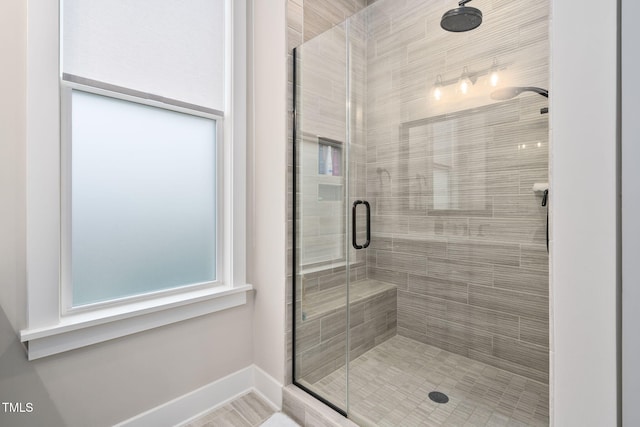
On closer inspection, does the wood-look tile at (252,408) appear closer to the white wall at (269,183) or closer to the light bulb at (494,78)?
the white wall at (269,183)

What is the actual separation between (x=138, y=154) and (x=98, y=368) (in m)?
1.01

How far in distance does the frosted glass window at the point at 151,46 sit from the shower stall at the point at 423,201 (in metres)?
0.52

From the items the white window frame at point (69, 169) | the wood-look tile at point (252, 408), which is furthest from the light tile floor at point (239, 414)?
the white window frame at point (69, 169)

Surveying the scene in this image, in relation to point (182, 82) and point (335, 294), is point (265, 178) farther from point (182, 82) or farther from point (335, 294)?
point (335, 294)

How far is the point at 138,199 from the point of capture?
147 centimetres

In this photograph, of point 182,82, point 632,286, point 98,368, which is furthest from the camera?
point 182,82

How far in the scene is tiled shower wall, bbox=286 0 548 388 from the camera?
154 centimetres

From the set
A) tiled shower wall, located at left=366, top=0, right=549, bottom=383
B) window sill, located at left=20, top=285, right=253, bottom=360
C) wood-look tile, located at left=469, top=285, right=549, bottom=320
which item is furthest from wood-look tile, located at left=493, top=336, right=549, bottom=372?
window sill, located at left=20, top=285, right=253, bottom=360

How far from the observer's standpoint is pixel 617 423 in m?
0.77

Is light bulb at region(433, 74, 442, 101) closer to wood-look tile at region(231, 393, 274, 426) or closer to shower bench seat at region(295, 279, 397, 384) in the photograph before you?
shower bench seat at region(295, 279, 397, 384)

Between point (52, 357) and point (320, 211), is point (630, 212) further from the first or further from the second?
point (52, 357)

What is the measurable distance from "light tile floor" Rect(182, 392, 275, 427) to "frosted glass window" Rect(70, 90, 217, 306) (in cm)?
73

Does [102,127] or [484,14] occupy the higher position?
[484,14]

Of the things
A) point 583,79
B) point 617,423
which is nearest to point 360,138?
point 583,79
